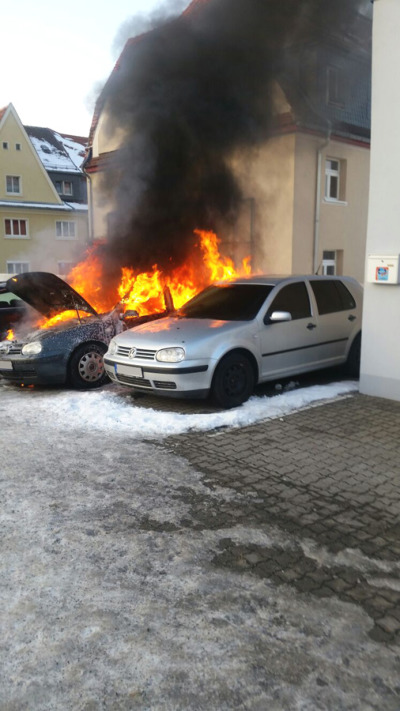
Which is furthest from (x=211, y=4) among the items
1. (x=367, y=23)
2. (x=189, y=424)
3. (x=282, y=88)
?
(x=189, y=424)

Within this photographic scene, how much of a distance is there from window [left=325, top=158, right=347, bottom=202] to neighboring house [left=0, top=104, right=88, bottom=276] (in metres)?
21.2

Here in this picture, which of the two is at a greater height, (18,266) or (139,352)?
(18,266)

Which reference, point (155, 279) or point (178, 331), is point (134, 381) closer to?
point (178, 331)

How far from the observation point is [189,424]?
624cm

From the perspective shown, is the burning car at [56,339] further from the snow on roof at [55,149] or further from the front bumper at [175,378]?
the snow on roof at [55,149]

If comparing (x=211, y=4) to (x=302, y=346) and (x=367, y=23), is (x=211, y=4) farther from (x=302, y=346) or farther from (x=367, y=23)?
(x=302, y=346)

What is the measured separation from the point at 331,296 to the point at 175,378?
10.2 feet

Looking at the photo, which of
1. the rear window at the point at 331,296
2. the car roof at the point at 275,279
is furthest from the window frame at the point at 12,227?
the rear window at the point at 331,296

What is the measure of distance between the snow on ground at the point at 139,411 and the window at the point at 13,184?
30.8 meters

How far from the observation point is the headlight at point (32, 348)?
26.1ft

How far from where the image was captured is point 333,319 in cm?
826

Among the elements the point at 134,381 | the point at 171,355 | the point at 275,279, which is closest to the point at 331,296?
the point at 275,279

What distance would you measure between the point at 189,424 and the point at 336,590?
326 cm

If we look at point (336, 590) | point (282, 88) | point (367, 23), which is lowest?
point (336, 590)
